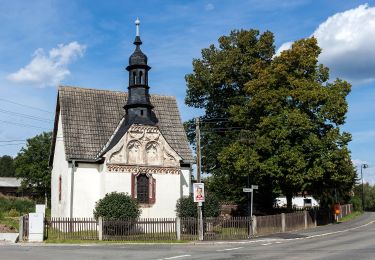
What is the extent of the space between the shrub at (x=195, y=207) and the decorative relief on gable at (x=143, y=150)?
290 centimetres

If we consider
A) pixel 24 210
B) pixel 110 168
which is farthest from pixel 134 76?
pixel 24 210

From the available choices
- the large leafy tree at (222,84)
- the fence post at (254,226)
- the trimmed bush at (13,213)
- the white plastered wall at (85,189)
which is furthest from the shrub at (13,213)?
the fence post at (254,226)

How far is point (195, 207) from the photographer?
1225 inches

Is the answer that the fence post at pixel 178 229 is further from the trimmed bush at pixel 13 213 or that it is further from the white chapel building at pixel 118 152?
the trimmed bush at pixel 13 213

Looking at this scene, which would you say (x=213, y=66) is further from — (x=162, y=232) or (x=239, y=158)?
(x=162, y=232)

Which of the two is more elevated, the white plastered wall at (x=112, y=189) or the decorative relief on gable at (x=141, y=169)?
the decorative relief on gable at (x=141, y=169)

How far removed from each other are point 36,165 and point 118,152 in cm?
3560

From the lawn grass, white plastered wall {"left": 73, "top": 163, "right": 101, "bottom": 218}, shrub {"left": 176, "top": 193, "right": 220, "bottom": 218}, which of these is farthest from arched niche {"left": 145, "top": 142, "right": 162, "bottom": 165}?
the lawn grass

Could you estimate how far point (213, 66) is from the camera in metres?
44.3

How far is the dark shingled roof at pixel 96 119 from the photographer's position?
108 feet

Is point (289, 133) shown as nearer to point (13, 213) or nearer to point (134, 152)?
point (134, 152)

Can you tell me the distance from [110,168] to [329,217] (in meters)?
19.2

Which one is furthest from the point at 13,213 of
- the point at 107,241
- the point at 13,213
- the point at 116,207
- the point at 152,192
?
the point at 107,241

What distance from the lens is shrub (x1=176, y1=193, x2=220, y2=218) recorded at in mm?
30312
